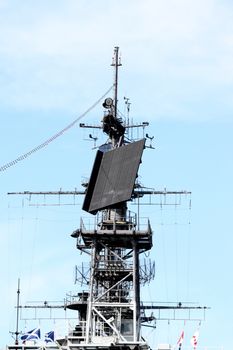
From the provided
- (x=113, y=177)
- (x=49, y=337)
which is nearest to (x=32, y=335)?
(x=49, y=337)

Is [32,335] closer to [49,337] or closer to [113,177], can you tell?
[49,337]

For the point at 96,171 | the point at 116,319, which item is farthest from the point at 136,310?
the point at 96,171

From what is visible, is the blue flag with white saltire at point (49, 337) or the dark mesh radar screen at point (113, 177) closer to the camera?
the blue flag with white saltire at point (49, 337)

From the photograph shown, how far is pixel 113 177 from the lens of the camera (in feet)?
406

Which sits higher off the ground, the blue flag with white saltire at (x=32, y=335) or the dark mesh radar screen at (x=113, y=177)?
the dark mesh radar screen at (x=113, y=177)

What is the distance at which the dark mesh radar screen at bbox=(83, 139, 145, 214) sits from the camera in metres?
123

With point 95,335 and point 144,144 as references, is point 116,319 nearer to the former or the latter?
point 95,335

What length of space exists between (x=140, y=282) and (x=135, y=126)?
13624 millimetres

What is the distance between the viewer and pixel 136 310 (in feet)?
398

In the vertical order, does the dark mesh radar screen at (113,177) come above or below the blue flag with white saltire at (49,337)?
above

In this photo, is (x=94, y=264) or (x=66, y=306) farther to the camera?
(x=66, y=306)

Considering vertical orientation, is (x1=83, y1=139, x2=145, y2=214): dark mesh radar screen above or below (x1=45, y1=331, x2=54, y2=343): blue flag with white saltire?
above

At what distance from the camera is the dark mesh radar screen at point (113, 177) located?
122875mm

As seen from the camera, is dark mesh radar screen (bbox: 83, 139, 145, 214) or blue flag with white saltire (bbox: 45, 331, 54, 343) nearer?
blue flag with white saltire (bbox: 45, 331, 54, 343)
